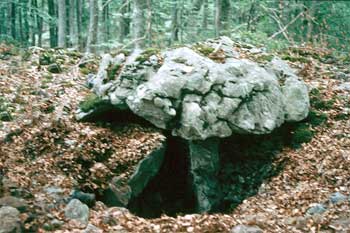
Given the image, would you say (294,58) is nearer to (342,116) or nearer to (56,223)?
(342,116)

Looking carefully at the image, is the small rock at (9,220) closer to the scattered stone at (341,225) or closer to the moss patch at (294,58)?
the scattered stone at (341,225)

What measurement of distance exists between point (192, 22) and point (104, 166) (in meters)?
7.83

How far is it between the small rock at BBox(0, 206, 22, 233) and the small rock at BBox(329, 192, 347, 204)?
532cm

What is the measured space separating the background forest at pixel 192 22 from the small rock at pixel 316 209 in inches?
201

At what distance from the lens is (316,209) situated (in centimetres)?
723

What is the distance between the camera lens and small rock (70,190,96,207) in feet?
24.3

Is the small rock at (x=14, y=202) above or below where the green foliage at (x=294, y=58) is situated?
below

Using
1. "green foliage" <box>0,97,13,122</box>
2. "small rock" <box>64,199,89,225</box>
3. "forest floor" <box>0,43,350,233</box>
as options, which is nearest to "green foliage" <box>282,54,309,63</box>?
"forest floor" <box>0,43,350,233</box>

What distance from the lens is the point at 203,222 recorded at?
22.2 feet

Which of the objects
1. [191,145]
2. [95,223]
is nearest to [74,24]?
[191,145]

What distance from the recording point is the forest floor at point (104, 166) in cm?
→ 666

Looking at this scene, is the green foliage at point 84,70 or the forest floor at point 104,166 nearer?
the forest floor at point 104,166

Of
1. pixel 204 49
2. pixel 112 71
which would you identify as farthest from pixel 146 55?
pixel 204 49

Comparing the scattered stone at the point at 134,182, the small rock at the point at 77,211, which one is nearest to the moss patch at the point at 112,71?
the scattered stone at the point at 134,182
